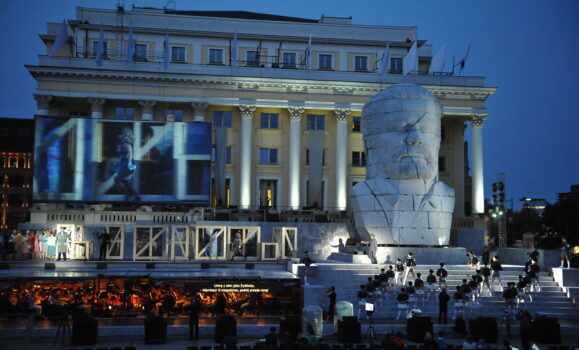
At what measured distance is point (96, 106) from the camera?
57.9 meters

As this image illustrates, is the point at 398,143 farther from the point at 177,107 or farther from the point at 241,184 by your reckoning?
the point at 177,107

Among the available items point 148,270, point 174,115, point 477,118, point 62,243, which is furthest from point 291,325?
point 477,118

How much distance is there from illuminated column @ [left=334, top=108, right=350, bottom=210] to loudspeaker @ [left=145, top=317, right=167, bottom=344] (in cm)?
3875

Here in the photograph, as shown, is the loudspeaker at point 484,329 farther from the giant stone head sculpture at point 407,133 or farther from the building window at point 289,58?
the building window at point 289,58

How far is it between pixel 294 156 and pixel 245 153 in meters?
4.33

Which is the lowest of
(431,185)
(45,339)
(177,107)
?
(45,339)

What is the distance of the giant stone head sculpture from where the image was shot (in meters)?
37.6

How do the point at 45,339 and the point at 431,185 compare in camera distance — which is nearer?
the point at 45,339

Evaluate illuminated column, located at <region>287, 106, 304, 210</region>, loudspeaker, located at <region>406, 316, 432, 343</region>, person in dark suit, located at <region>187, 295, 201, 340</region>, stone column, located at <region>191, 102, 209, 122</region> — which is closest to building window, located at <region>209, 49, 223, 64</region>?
stone column, located at <region>191, 102, 209, 122</region>

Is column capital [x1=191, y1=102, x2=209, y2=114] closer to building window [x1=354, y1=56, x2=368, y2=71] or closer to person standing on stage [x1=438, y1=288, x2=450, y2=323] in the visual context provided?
building window [x1=354, y1=56, x2=368, y2=71]

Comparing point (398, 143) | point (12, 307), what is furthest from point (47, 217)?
point (398, 143)

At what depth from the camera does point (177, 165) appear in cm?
4675

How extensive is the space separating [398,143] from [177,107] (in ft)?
94.9

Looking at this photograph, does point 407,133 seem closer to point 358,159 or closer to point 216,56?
point 358,159
